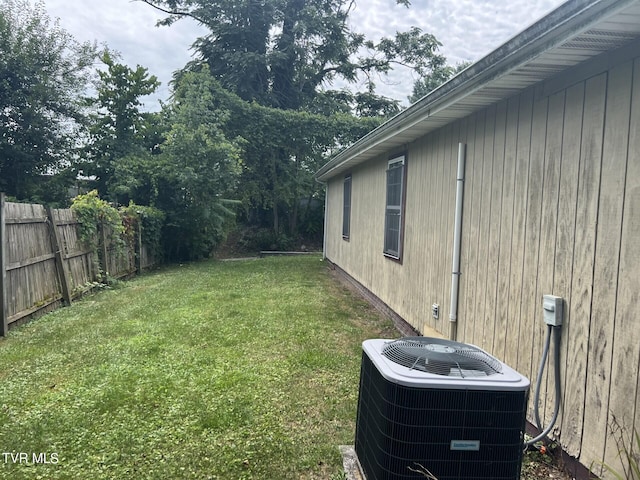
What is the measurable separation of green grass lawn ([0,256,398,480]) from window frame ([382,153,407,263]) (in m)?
1.00

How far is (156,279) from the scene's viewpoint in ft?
31.4

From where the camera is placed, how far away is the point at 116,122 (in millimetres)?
15203

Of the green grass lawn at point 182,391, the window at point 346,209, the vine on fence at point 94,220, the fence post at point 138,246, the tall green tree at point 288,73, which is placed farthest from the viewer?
the tall green tree at point 288,73

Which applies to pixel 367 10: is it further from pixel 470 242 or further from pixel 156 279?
pixel 470 242

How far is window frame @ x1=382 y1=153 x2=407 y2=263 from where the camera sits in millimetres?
5559

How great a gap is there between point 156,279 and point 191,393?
6.76 metres

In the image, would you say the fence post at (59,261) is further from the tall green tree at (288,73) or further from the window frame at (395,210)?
the tall green tree at (288,73)

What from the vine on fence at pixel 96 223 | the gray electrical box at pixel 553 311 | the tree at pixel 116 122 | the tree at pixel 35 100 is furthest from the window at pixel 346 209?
the tree at pixel 35 100

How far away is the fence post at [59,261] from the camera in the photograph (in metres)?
6.23

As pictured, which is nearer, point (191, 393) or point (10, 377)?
point (191, 393)

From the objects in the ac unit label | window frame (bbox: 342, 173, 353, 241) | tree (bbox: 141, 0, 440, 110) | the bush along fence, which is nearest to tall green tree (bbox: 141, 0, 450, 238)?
tree (bbox: 141, 0, 440, 110)

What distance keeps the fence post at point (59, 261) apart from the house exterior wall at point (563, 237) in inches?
213

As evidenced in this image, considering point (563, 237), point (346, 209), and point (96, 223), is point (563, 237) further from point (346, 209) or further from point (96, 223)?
point (96, 223)

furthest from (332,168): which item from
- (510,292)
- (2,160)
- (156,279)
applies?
(2,160)
